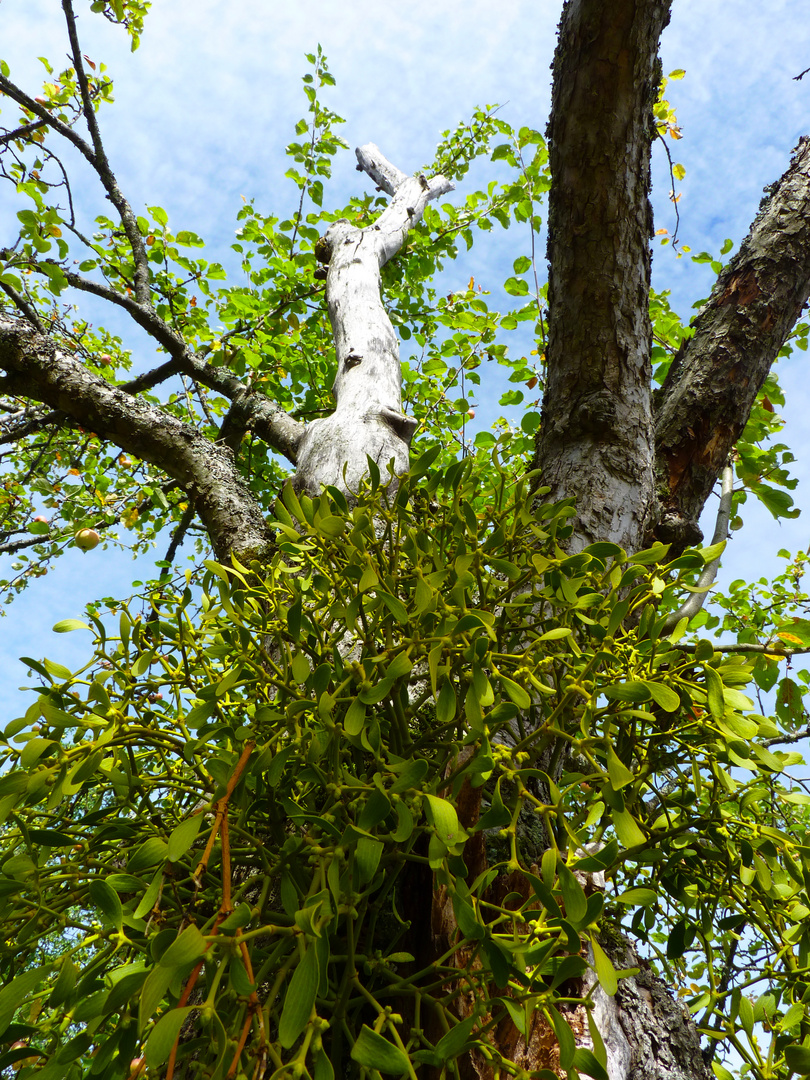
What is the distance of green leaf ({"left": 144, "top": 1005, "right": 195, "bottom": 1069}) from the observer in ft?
1.49

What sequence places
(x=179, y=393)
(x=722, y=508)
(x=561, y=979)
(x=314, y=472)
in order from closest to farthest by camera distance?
(x=561, y=979) < (x=314, y=472) < (x=722, y=508) < (x=179, y=393)

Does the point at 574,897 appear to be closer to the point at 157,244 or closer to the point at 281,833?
the point at 281,833

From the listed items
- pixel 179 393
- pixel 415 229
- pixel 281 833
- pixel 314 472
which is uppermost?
pixel 415 229

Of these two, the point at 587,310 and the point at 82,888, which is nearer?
the point at 82,888

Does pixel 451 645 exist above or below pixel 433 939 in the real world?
above

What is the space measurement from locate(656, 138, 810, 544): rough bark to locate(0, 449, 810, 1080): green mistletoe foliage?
1332mm

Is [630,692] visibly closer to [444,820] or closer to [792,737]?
[444,820]

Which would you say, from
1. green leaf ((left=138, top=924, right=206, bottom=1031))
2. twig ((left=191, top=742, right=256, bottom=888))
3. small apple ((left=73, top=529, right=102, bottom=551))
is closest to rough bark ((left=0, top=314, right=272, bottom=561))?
small apple ((left=73, top=529, right=102, bottom=551))

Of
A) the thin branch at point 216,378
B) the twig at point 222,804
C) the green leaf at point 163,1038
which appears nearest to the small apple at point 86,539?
the thin branch at point 216,378

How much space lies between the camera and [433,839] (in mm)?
574

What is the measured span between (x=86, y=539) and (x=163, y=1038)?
9.91 ft

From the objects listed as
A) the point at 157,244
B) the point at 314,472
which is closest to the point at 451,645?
the point at 314,472

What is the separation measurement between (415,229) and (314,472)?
349cm

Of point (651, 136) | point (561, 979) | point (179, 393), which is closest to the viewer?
point (561, 979)
